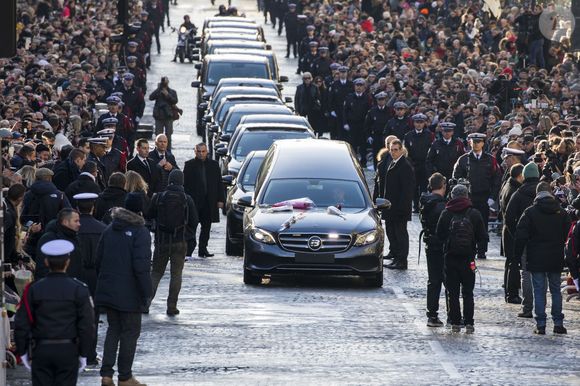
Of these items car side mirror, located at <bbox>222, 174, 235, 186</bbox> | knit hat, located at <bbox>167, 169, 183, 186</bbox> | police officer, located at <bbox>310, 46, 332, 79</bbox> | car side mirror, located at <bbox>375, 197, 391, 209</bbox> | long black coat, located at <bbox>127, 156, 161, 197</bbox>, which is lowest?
police officer, located at <bbox>310, 46, 332, 79</bbox>

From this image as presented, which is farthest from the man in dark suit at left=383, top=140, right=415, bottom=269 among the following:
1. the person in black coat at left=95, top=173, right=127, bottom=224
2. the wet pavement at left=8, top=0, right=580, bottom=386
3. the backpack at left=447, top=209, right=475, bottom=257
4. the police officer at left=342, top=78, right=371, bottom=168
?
the police officer at left=342, top=78, right=371, bottom=168

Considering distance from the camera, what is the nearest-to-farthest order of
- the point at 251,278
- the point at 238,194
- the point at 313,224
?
1. the point at 313,224
2. the point at 251,278
3. the point at 238,194

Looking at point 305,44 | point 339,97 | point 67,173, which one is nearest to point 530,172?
point 67,173

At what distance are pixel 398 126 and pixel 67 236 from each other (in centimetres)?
1696

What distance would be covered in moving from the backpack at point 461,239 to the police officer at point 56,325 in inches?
241

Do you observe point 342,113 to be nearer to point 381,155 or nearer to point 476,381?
point 381,155

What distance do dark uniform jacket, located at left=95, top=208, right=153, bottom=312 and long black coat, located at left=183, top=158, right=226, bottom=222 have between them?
929cm

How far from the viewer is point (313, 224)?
2181cm

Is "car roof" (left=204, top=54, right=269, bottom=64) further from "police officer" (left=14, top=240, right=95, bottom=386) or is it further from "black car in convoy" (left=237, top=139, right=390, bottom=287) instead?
"police officer" (left=14, top=240, right=95, bottom=386)

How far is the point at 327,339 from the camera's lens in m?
18.0

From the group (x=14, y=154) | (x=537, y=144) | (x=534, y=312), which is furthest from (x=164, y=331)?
(x=537, y=144)

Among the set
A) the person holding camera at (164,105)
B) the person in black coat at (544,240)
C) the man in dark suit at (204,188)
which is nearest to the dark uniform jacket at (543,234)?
the person in black coat at (544,240)

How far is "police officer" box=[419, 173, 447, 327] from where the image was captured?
19184 millimetres

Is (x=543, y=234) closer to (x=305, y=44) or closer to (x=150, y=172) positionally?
(x=150, y=172)
